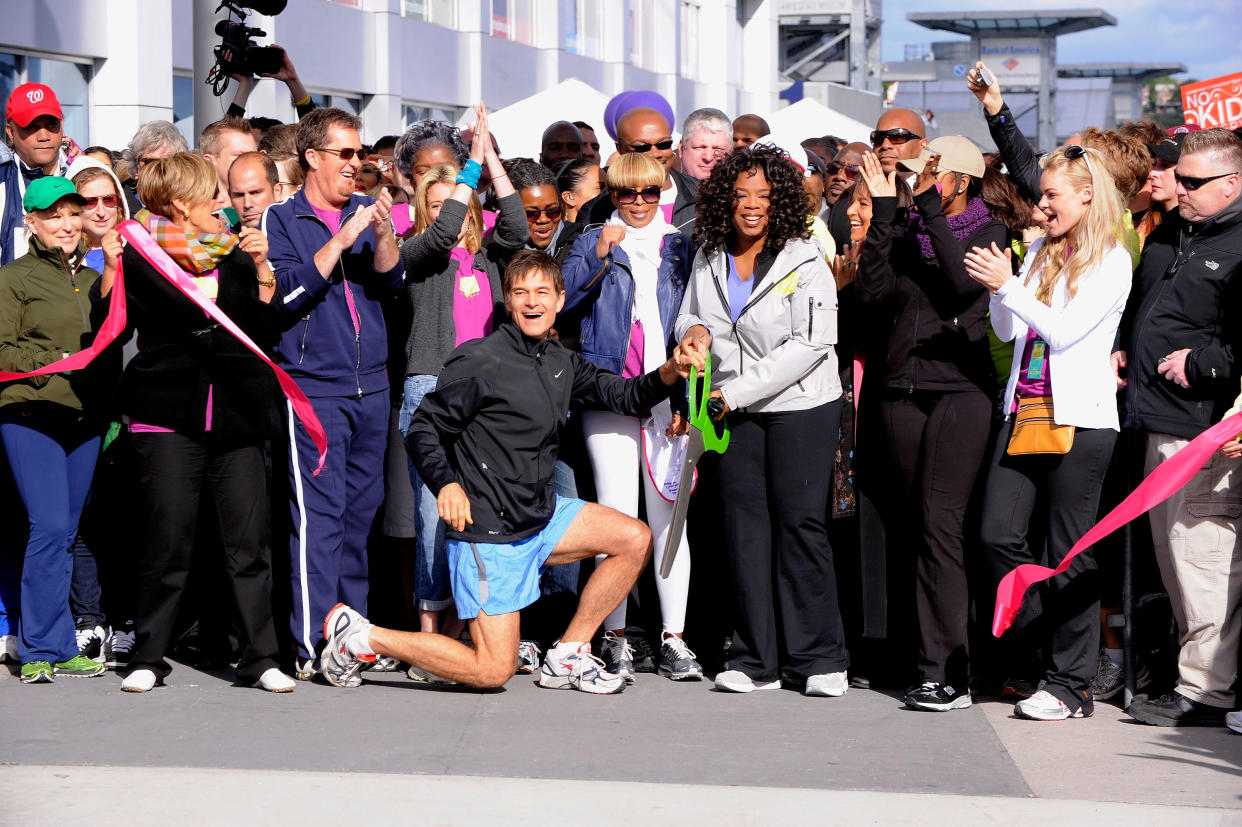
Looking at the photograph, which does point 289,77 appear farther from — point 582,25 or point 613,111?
point 582,25

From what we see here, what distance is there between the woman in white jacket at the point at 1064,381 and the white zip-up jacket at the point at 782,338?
0.68m

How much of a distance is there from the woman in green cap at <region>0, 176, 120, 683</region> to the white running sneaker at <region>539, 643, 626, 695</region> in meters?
1.92

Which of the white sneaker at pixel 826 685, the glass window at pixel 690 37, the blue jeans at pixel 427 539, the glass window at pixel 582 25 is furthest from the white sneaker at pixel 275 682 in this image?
the glass window at pixel 690 37

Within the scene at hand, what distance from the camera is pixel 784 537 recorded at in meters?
6.42

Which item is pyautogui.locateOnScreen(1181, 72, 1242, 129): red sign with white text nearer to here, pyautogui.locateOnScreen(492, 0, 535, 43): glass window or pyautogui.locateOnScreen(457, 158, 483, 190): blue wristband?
pyautogui.locateOnScreen(457, 158, 483, 190): blue wristband

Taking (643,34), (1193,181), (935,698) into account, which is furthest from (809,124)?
(643,34)

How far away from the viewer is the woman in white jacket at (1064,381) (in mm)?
5867

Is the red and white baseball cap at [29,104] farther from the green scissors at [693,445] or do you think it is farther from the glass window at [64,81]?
the glass window at [64,81]

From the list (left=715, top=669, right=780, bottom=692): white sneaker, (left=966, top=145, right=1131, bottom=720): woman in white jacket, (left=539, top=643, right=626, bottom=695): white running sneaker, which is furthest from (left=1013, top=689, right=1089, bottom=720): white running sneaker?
(left=539, top=643, right=626, bottom=695): white running sneaker

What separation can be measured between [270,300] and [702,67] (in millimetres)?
34656

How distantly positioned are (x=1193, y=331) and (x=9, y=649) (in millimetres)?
5017

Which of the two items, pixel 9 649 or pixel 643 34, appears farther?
pixel 643 34

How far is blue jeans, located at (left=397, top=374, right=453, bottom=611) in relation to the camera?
6.69 m

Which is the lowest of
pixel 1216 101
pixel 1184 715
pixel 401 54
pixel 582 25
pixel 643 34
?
pixel 1184 715
